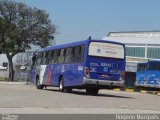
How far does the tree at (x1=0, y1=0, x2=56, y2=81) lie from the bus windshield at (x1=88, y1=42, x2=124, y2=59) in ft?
146

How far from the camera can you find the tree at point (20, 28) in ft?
243

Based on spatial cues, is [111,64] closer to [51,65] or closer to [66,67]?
[66,67]

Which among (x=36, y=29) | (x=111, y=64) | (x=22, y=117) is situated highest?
(x=36, y=29)

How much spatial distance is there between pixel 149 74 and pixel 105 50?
21244mm

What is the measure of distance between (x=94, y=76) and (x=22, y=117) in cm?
1447

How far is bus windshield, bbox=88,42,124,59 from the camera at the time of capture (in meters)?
28.9

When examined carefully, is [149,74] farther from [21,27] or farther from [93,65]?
[21,27]

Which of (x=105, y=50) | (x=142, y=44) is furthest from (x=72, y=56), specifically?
(x=142, y=44)

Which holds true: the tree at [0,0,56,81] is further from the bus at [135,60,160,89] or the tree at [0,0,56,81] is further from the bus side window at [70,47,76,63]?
the bus side window at [70,47,76,63]

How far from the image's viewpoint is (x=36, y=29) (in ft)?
251

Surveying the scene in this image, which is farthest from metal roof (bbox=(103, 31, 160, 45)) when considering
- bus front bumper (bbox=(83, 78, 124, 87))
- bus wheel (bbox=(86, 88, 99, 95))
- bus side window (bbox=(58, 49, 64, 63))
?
bus front bumper (bbox=(83, 78, 124, 87))

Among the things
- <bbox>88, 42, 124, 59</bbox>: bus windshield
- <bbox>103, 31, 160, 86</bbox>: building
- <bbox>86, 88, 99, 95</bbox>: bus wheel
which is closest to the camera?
<bbox>88, 42, 124, 59</bbox>: bus windshield

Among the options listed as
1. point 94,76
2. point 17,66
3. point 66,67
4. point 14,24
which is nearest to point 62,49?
→ point 66,67

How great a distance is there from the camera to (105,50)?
95.8 feet
